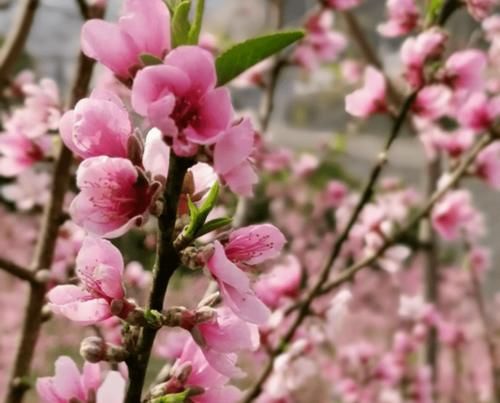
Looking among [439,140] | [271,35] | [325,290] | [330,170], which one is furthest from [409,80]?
[330,170]

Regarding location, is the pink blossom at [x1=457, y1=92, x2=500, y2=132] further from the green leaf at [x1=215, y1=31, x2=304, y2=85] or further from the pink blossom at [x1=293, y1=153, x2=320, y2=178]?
the pink blossom at [x1=293, y1=153, x2=320, y2=178]

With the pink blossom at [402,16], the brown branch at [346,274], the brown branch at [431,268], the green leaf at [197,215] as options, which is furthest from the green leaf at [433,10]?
the brown branch at [431,268]

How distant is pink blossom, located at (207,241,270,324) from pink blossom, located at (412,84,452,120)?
76 centimetres

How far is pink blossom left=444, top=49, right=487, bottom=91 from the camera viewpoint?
1.16 m

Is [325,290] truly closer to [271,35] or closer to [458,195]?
[458,195]

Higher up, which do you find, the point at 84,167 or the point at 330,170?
the point at 84,167

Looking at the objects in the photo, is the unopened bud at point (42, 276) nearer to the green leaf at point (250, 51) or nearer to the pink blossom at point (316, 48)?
the green leaf at point (250, 51)

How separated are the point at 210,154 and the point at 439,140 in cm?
127

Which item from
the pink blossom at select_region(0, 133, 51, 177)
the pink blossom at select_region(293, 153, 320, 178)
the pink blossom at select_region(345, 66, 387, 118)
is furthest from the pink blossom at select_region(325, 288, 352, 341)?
the pink blossom at select_region(293, 153, 320, 178)

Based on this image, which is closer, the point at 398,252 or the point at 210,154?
the point at 210,154

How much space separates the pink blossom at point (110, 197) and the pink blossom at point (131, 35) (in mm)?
76

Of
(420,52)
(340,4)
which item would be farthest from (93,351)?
(340,4)

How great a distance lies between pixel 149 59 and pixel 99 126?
0.05 meters

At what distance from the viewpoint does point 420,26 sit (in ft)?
4.21
